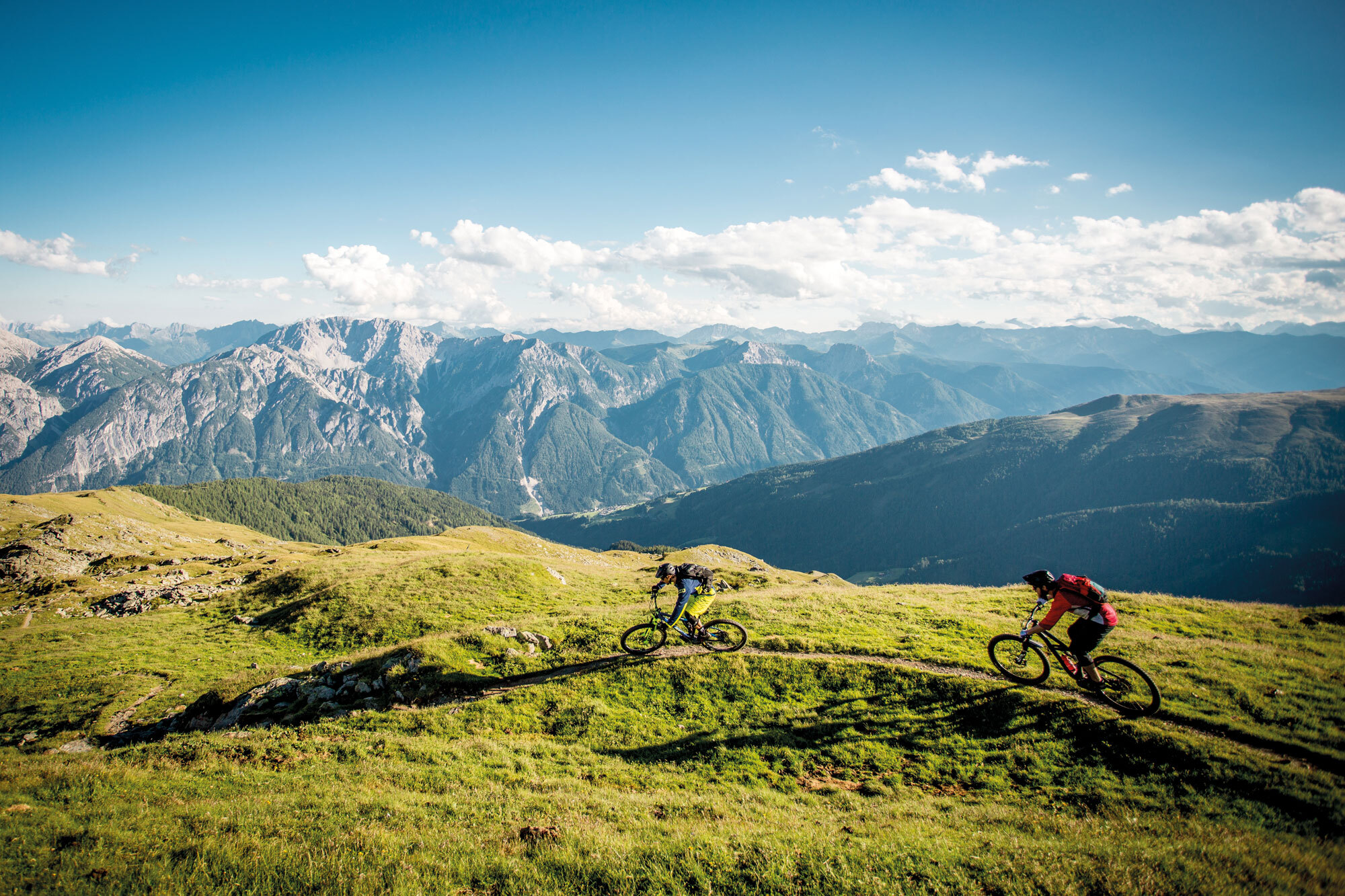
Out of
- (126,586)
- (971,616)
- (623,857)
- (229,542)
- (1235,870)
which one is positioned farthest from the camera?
(229,542)

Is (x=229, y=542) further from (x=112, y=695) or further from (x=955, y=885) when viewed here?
(x=955, y=885)

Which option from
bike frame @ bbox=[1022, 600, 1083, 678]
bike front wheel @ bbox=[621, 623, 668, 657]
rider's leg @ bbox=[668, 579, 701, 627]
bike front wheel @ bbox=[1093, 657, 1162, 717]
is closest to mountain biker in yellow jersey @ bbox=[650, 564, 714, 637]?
rider's leg @ bbox=[668, 579, 701, 627]

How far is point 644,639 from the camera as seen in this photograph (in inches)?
902

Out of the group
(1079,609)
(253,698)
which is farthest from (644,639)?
(1079,609)

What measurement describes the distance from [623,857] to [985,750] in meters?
11.5

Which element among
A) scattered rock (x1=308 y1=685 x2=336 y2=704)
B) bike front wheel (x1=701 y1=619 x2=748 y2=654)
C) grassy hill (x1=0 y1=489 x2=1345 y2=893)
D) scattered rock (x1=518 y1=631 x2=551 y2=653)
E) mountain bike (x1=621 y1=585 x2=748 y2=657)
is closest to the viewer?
grassy hill (x1=0 y1=489 x2=1345 y2=893)

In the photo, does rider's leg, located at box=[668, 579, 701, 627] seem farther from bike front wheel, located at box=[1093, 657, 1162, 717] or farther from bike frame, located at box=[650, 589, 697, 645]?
bike front wheel, located at box=[1093, 657, 1162, 717]

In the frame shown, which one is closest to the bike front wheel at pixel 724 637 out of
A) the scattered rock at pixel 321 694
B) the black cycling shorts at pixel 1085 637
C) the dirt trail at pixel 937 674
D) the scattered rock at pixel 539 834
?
the dirt trail at pixel 937 674

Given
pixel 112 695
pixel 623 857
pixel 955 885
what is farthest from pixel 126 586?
pixel 955 885

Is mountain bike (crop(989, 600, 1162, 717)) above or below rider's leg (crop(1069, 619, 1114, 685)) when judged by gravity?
below

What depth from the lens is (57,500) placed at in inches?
5600

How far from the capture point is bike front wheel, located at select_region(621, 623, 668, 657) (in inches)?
883

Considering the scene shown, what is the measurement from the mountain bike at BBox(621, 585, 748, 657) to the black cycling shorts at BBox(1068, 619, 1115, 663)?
11.0 metres

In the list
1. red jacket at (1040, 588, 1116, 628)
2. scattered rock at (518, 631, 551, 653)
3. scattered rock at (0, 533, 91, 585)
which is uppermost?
red jacket at (1040, 588, 1116, 628)
